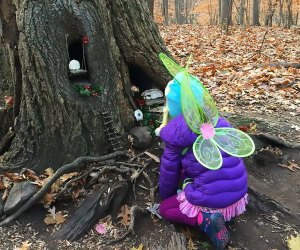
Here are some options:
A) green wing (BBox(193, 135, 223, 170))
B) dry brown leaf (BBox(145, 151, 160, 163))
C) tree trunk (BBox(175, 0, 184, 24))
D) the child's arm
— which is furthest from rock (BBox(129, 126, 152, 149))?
tree trunk (BBox(175, 0, 184, 24))

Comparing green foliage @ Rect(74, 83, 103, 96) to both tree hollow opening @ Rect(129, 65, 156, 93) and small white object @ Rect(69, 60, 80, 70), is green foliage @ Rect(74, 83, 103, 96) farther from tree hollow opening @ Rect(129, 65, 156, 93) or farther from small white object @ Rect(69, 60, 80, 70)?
tree hollow opening @ Rect(129, 65, 156, 93)

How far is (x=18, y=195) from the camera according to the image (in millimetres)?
3344

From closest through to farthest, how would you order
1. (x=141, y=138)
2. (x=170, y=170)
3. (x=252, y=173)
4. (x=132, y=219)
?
(x=170, y=170), (x=132, y=219), (x=141, y=138), (x=252, y=173)

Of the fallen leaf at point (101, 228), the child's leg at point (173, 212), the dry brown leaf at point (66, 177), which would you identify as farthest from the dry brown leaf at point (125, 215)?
the dry brown leaf at point (66, 177)

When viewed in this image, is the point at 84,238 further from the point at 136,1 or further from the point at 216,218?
the point at 136,1

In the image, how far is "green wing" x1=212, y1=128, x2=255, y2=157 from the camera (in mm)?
2820

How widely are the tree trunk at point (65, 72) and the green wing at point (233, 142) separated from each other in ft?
4.07

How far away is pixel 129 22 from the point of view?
3.90 m

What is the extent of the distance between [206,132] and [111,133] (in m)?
1.21

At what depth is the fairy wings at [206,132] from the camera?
2.74 m

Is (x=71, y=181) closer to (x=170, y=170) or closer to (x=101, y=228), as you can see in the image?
(x=101, y=228)

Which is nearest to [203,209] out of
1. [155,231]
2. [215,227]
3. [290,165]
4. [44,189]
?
[215,227]

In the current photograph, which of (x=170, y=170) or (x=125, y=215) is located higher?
(x=170, y=170)

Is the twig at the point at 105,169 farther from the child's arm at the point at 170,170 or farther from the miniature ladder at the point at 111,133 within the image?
the child's arm at the point at 170,170
